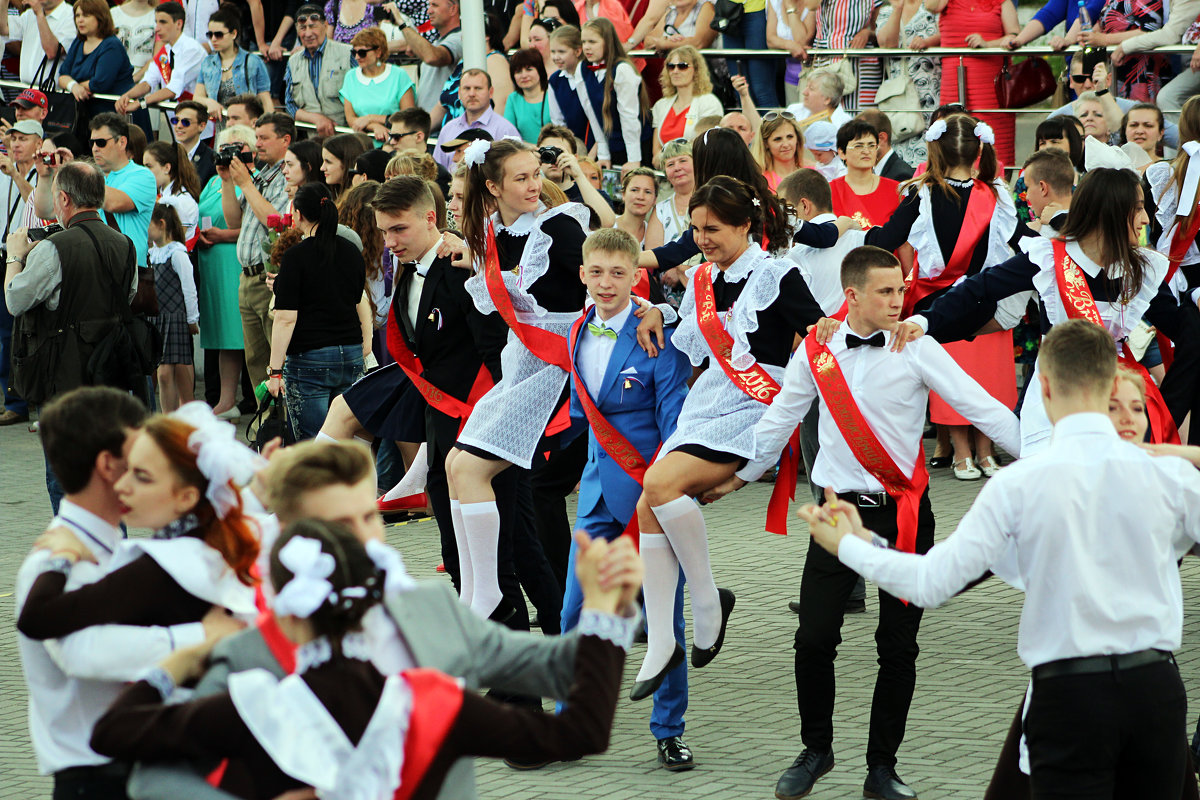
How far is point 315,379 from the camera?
30.2ft

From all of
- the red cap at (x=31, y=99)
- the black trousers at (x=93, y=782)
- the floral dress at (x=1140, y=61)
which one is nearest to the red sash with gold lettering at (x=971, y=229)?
the floral dress at (x=1140, y=61)

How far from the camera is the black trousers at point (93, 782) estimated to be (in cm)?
312

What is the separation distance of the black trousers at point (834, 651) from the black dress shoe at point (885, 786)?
26mm

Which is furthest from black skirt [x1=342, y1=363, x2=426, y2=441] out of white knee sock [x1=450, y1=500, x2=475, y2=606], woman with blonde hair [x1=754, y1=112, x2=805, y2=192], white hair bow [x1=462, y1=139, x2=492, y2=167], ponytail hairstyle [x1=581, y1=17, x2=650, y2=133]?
ponytail hairstyle [x1=581, y1=17, x2=650, y2=133]

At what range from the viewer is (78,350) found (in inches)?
339

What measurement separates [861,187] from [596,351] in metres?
4.21

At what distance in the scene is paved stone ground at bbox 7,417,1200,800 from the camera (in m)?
5.26

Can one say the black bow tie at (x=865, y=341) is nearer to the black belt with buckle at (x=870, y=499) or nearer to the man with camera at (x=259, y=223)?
the black belt with buckle at (x=870, y=499)

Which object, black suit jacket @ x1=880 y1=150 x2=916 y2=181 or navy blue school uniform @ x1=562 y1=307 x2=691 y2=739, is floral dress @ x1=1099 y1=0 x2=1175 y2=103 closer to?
black suit jacket @ x1=880 y1=150 x2=916 y2=181

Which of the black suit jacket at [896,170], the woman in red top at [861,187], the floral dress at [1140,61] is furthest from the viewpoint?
the floral dress at [1140,61]

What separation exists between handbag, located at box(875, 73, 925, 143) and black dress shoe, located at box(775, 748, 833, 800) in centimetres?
749

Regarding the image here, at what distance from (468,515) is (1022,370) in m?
6.58

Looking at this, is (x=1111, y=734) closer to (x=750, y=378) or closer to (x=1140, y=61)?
(x=750, y=378)

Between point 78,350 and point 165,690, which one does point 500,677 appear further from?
point 78,350
